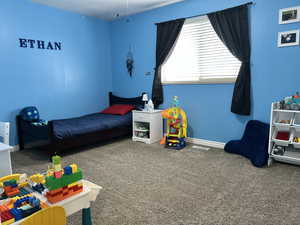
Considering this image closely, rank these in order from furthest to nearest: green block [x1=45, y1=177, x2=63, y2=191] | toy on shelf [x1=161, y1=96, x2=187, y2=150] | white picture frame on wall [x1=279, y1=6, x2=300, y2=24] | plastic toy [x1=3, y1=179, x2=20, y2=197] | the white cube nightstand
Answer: the white cube nightstand < toy on shelf [x1=161, y1=96, x2=187, y2=150] < white picture frame on wall [x1=279, y1=6, x2=300, y2=24] < plastic toy [x1=3, y1=179, x2=20, y2=197] < green block [x1=45, y1=177, x2=63, y2=191]

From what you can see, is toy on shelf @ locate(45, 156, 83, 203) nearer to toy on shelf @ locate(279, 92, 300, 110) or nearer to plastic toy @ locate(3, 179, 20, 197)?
plastic toy @ locate(3, 179, 20, 197)

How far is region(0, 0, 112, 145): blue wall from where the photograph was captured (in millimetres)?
3627

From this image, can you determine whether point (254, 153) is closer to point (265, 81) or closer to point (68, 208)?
point (265, 81)

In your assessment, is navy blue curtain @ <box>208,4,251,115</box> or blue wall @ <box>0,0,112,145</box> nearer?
navy blue curtain @ <box>208,4,251,115</box>

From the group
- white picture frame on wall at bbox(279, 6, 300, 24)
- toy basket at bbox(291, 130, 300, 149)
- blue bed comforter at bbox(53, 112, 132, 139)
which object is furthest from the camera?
blue bed comforter at bbox(53, 112, 132, 139)

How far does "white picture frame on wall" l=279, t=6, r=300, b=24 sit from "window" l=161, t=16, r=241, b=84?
2.54ft

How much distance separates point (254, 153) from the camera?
3047 millimetres

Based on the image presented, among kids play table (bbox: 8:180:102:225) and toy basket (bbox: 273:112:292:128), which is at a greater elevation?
toy basket (bbox: 273:112:292:128)

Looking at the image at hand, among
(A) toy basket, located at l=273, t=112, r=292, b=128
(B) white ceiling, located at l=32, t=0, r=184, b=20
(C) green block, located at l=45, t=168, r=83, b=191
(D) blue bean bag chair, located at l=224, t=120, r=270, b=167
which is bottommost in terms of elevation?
(D) blue bean bag chair, located at l=224, t=120, r=270, b=167

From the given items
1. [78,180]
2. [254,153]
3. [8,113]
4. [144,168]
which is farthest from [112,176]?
[8,113]

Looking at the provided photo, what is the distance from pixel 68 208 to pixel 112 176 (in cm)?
144

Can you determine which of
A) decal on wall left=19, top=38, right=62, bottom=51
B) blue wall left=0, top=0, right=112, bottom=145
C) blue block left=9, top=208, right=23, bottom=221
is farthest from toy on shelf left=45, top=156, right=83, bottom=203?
decal on wall left=19, top=38, right=62, bottom=51

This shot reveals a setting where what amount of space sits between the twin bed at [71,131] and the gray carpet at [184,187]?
236 mm

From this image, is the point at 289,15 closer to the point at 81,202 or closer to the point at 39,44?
the point at 81,202
